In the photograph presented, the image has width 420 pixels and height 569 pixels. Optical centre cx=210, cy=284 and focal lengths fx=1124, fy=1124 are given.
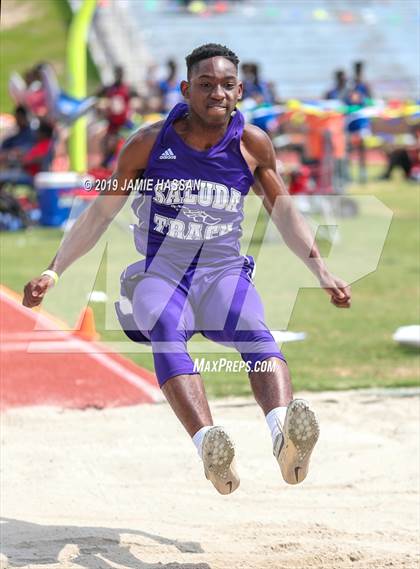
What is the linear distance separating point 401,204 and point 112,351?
434 inches

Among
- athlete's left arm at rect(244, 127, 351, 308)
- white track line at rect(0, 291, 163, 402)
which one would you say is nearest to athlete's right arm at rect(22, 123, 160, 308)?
athlete's left arm at rect(244, 127, 351, 308)

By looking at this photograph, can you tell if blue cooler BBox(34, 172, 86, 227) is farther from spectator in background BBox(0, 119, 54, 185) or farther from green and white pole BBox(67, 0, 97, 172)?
green and white pole BBox(67, 0, 97, 172)

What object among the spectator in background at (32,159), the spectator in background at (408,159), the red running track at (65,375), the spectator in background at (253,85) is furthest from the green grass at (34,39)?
the red running track at (65,375)

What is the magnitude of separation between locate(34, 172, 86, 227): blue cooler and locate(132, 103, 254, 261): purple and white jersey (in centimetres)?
986

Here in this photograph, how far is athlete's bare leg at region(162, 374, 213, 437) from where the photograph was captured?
13.8ft

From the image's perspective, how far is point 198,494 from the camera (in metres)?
5.42

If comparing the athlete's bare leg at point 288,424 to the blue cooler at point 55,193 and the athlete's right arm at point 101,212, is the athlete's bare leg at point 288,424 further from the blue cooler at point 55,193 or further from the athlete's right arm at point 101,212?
the blue cooler at point 55,193

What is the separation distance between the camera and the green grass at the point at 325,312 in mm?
7711

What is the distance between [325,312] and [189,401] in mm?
5936

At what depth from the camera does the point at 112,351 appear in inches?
301

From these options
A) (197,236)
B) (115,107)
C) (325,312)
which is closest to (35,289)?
(197,236)

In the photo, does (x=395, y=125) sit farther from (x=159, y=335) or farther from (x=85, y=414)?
(x=159, y=335)

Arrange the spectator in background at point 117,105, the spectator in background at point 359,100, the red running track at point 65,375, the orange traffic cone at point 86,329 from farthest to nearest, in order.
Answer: the spectator in background at point 359,100 < the spectator in background at point 117,105 < the orange traffic cone at point 86,329 < the red running track at point 65,375

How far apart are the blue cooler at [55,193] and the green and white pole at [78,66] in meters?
0.59
